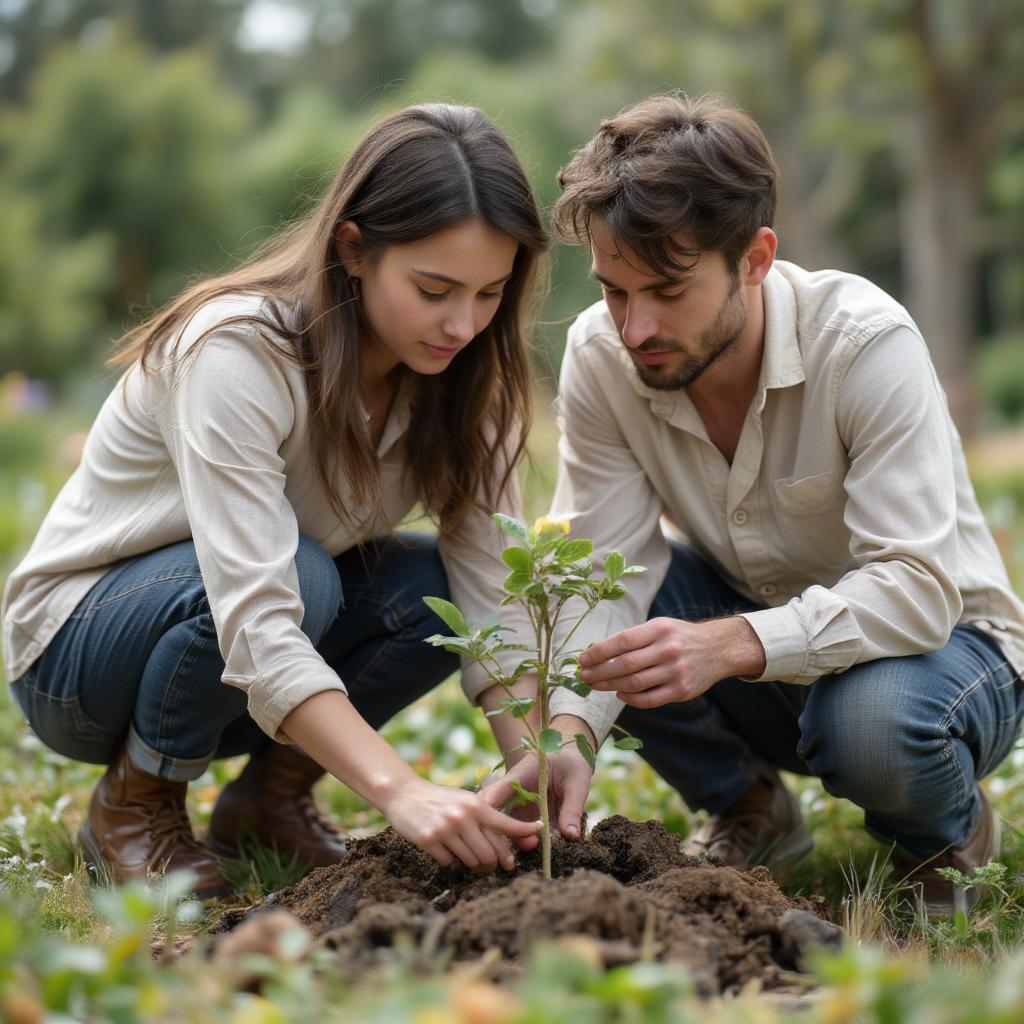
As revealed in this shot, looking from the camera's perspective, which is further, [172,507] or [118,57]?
[118,57]

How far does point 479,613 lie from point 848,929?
949 mm

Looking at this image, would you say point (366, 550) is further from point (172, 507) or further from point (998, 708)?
point (998, 708)

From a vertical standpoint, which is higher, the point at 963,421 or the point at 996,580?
the point at 996,580

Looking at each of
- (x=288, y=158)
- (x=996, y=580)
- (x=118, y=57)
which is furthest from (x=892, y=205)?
(x=996, y=580)

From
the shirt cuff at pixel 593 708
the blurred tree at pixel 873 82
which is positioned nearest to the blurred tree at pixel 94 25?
the blurred tree at pixel 873 82

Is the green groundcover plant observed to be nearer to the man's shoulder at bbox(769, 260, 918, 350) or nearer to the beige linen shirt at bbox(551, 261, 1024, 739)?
the beige linen shirt at bbox(551, 261, 1024, 739)

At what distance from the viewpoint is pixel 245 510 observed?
2102mm

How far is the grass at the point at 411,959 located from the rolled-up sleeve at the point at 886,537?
41 centimetres

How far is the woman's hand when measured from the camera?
5.98 feet

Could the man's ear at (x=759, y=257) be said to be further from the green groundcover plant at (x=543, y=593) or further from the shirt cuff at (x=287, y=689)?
the shirt cuff at (x=287, y=689)

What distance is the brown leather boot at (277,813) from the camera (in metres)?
2.66

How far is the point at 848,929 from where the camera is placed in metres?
2.01

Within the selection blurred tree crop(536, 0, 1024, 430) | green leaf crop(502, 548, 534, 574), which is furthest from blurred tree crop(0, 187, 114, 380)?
green leaf crop(502, 548, 534, 574)

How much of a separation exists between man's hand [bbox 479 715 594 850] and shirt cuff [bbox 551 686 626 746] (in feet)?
0.18
